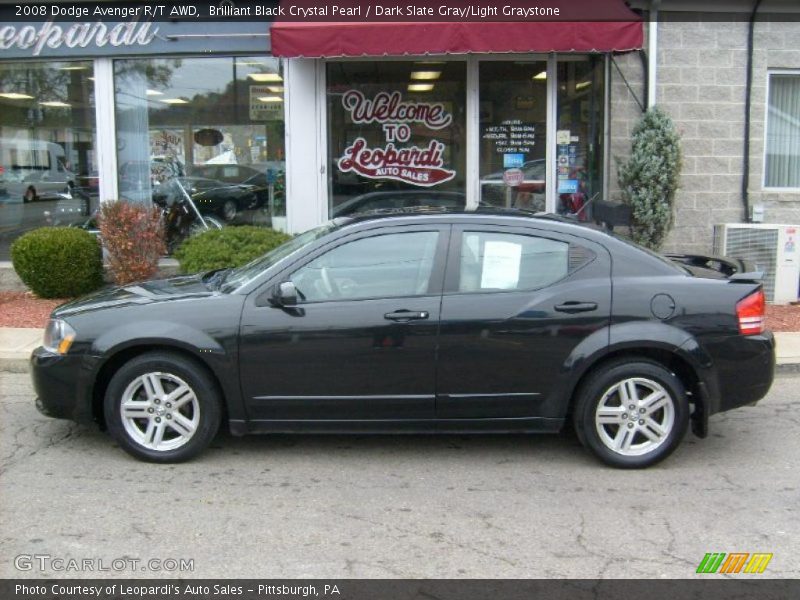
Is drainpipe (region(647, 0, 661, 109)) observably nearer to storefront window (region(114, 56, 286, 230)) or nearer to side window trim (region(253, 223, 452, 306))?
storefront window (region(114, 56, 286, 230))

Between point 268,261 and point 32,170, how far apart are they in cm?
712

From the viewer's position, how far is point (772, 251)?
9.92 metres

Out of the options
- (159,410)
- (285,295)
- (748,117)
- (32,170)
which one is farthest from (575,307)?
(32,170)

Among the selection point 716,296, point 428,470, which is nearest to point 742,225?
point 716,296

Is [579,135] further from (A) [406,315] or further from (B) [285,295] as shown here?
(B) [285,295]

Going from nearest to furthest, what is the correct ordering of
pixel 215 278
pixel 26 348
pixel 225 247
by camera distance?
1. pixel 215 278
2. pixel 26 348
3. pixel 225 247

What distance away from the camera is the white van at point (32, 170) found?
11148 mm

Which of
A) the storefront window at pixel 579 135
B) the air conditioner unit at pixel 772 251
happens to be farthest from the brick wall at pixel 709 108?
the air conditioner unit at pixel 772 251

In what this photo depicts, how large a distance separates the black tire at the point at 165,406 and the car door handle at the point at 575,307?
2148 mm

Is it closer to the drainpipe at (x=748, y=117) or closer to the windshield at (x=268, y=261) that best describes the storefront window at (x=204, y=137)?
the windshield at (x=268, y=261)

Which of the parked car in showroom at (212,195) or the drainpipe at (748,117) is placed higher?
the drainpipe at (748,117)

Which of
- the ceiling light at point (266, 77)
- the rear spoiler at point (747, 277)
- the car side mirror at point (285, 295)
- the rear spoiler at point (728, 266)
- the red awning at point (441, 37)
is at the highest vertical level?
the red awning at point (441, 37)

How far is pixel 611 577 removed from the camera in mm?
3803

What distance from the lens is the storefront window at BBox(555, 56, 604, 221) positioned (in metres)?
10.6
